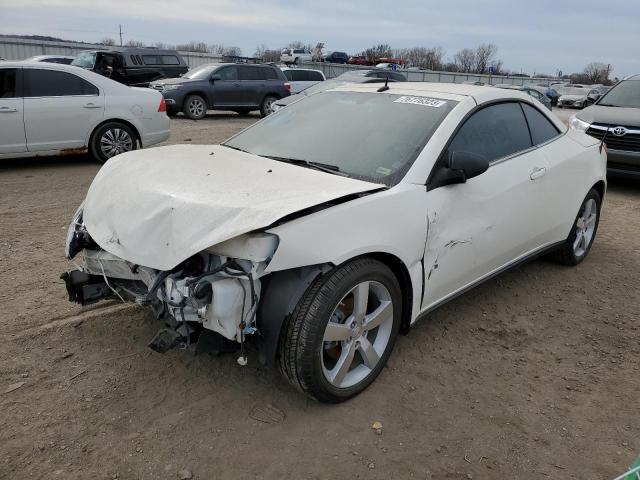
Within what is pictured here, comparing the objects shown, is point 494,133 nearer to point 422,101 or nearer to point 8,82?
point 422,101

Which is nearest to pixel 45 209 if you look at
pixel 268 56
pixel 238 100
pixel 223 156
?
pixel 223 156

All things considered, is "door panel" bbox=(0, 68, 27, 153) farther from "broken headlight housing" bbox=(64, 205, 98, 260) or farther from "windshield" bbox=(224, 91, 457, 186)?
"broken headlight housing" bbox=(64, 205, 98, 260)

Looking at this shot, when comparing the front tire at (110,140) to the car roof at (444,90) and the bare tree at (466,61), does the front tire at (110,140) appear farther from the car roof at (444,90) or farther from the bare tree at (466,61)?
the bare tree at (466,61)

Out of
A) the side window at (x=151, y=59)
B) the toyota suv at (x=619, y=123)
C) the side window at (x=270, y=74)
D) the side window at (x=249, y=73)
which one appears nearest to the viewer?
the toyota suv at (x=619, y=123)

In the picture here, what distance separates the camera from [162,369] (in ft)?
10.3

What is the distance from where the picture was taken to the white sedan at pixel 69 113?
24.9 feet

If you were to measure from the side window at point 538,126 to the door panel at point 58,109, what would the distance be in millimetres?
6506

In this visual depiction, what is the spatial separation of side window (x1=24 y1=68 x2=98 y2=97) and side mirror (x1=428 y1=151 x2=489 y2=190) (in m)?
6.89

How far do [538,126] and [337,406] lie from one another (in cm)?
285

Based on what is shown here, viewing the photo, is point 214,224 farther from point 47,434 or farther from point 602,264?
point 602,264

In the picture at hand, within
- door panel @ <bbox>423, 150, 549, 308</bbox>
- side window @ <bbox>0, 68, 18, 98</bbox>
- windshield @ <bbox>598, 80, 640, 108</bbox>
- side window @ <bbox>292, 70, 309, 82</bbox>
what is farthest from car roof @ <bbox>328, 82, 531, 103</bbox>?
side window @ <bbox>292, 70, 309, 82</bbox>

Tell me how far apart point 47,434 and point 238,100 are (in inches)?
598

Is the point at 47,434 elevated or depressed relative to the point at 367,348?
depressed

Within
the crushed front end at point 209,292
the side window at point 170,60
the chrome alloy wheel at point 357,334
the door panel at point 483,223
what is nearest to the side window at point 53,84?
the crushed front end at point 209,292
